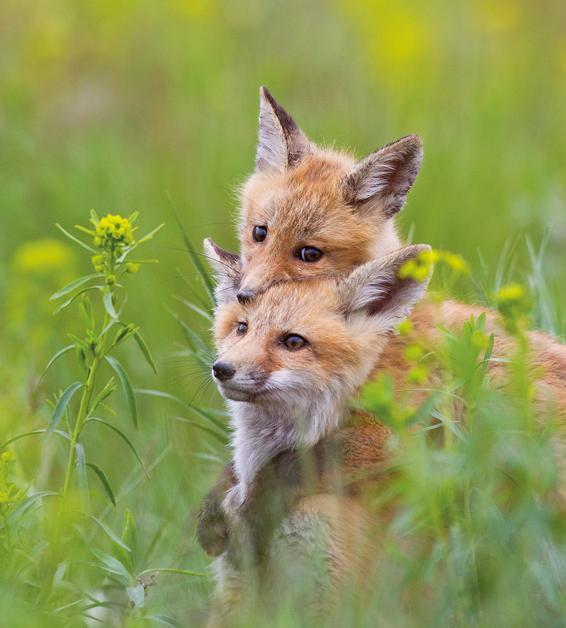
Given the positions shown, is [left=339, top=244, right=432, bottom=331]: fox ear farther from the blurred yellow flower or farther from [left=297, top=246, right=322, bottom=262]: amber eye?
the blurred yellow flower

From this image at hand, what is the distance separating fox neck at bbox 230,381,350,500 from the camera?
4.35 m

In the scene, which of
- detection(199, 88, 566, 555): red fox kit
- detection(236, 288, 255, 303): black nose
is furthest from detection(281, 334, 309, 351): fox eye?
detection(199, 88, 566, 555): red fox kit

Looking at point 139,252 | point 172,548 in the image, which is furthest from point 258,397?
point 139,252

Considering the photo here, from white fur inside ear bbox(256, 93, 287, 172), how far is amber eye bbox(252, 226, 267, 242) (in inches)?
17.9

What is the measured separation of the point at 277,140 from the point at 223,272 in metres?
1.09

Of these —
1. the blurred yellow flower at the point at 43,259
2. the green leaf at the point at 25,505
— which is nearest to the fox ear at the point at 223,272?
the green leaf at the point at 25,505

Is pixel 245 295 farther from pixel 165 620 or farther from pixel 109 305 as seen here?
pixel 165 620

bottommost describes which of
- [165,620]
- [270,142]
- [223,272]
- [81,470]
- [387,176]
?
[165,620]

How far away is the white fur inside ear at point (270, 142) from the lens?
580cm

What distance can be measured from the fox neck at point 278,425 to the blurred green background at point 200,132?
0.62 meters

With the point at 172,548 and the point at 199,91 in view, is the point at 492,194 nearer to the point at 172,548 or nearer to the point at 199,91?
the point at 199,91

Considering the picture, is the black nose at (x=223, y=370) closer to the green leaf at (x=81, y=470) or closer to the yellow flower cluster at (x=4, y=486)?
the green leaf at (x=81, y=470)

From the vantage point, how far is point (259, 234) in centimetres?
545

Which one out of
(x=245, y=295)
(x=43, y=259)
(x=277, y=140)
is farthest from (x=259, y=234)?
(x=43, y=259)
